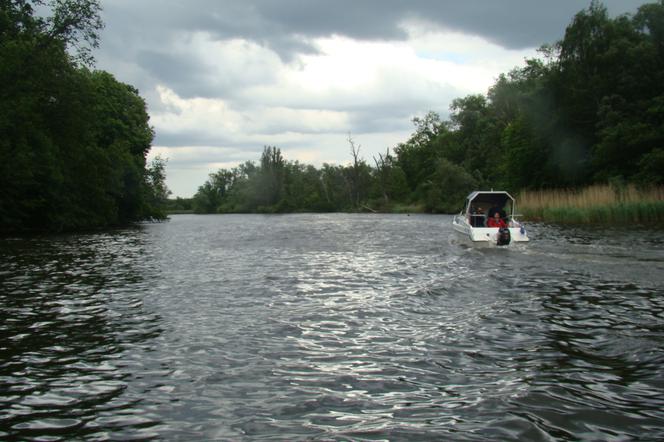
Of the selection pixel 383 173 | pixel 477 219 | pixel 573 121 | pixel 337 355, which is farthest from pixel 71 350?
pixel 383 173

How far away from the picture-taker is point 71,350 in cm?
823

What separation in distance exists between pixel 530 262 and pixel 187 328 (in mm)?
12684

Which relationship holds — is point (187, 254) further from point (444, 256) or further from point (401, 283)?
point (401, 283)

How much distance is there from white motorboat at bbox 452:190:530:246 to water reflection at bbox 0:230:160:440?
14.2 metres

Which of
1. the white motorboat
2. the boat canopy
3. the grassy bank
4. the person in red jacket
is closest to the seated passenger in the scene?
the white motorboat

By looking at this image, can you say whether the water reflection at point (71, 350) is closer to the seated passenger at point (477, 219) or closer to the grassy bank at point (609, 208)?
the seated passenger at point (477, 219)

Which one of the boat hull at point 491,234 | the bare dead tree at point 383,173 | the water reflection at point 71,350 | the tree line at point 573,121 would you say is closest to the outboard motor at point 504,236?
the boat hull at point 491,234

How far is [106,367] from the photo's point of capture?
24.2 ft

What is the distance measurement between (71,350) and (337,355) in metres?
3.88

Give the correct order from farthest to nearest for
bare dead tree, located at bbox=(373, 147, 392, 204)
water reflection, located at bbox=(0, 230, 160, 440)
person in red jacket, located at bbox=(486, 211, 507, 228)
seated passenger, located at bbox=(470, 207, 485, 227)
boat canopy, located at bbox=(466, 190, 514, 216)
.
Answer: bare dead tree, located at bbox=(373, 147, 392, 204), boat canopy, located at bbox=(466, 190, 514, 216), seated passenger, located at bbox=(470, 207, 485, 227), person in red jacket, located at bbox=(486, 211, 507, 228), water reflection, located at bbox=(0, 230, 160, 440)

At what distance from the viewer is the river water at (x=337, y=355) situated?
5.45m

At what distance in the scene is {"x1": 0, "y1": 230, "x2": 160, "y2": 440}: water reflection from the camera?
220 inches

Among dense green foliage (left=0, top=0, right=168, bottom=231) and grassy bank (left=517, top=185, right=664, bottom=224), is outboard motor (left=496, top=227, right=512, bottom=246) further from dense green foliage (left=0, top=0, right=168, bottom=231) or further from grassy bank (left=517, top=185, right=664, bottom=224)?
dense green foliage (left=0, top=0, right=168, bottom=231)

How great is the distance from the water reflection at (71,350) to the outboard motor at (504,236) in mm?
14093
